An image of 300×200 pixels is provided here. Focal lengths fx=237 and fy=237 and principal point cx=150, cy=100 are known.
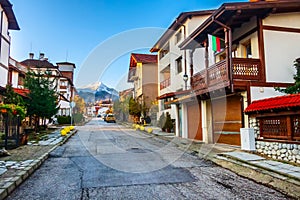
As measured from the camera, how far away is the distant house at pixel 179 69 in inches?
575

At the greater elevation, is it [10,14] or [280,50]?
[10,14]

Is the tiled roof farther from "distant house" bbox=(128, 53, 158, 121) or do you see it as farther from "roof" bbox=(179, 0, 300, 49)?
"roof" bbox=(179, 0, 300, 49)

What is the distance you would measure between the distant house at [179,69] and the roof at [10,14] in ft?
41.7

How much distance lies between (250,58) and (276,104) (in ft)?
9.27

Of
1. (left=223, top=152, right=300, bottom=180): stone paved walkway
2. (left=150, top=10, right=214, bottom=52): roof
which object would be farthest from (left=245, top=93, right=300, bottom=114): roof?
(left=150, top=10, right=214, bottom=52): roof

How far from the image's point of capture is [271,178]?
5.52m

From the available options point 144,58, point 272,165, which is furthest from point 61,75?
point 272,165

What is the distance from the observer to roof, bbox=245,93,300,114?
6.84 meters

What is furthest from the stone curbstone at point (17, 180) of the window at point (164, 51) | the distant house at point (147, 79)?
the distant house at point (147, 79)

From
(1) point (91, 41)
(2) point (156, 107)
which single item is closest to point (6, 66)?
(1) point (91, 41)

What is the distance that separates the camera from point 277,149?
753 centimetres

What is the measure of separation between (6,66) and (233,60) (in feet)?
59.0

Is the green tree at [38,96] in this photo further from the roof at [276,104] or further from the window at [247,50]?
the roof at [276,104]

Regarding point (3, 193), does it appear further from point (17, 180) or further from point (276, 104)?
point (276, 104)
